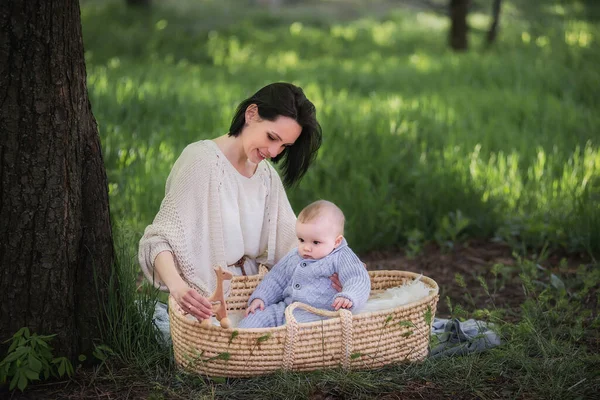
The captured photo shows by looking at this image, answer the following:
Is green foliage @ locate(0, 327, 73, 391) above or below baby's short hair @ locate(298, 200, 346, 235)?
below

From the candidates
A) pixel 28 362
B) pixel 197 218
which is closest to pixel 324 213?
pixel 197 218

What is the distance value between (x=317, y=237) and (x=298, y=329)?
502 millimetres

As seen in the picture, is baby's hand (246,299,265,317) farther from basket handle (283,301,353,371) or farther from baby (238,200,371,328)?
basket handle (283,301,353,371)

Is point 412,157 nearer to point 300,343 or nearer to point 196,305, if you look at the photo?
point 300,343

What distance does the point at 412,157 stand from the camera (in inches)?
237

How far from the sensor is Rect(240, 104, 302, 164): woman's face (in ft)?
11.1

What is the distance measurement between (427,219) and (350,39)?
9.01m

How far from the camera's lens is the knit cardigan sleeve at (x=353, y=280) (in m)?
3.23

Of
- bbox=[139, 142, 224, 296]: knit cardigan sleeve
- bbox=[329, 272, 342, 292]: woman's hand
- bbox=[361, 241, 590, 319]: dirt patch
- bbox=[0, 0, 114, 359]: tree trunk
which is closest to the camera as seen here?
bbox=[0, 0, 114, 359]: tree trunk

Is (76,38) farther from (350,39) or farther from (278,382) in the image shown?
(350,39)

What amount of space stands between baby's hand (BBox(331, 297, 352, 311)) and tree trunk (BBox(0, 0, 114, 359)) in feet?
3.02

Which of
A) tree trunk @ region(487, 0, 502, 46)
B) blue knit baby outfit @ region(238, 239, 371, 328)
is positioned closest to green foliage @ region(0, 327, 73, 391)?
blue knit baby outfit @ region(238, 239, 371, 328)

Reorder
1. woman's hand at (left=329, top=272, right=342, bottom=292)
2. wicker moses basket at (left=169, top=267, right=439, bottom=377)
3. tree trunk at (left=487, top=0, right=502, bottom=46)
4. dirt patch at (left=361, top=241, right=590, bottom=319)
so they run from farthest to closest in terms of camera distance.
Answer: tree trunk at (left=487, top=0, right=502, bottom=46) < dirt patch at (left=361, top=241, right=590, bottom=319) < woman's hand at (left=329, top=272, right=342, bottom=292) < wicker moses basket at (left=169, top=267, right=439, bottom=377)

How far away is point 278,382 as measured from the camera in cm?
300
